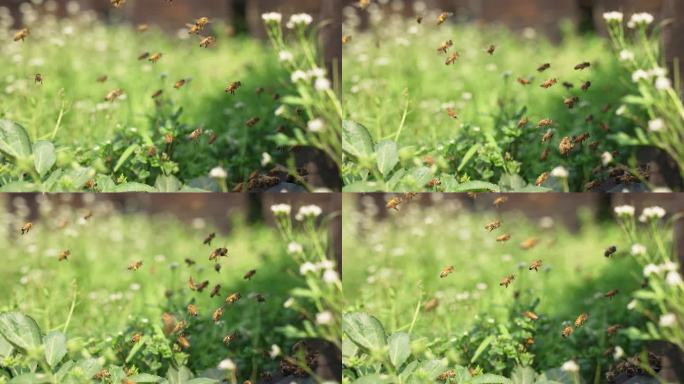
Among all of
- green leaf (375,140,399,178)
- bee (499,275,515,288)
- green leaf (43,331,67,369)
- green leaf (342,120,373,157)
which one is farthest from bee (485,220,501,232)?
green leaf (43,331,67,369)

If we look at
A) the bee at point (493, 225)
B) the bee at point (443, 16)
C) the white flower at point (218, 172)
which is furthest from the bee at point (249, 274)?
the bee at point (443, 16)

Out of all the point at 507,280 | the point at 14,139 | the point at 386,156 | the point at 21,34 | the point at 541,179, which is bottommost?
the point at 507,280

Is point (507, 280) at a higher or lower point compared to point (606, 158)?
lower

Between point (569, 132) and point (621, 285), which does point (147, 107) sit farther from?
point (621, 285)

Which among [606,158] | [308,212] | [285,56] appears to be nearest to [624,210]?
[606,158]

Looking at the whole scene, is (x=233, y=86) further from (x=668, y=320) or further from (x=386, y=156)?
(x=668, y=320)

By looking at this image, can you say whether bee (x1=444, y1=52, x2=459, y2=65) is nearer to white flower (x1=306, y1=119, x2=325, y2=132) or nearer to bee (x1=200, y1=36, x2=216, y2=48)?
white flower (x1=306, y1=119, x2=325, y2=132)
